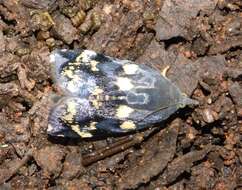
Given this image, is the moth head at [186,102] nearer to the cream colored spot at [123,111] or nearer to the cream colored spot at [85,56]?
the cream colored spot at [123,111]

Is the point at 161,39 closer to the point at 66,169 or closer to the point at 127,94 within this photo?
the point at 127,94

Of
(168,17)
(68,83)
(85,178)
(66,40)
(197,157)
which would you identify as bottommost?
(85,178)

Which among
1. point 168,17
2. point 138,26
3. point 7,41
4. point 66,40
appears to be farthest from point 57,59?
point 168,17

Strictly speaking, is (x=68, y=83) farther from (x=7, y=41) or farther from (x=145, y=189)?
(x=145, y=189)

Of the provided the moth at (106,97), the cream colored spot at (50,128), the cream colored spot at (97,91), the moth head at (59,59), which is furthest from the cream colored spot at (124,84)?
the cream colored spot at (50,128)

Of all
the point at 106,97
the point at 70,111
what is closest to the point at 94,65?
the point at 106,97

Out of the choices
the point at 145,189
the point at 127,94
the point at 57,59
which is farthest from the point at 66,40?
the point at 145,189

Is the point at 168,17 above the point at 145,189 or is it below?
above
